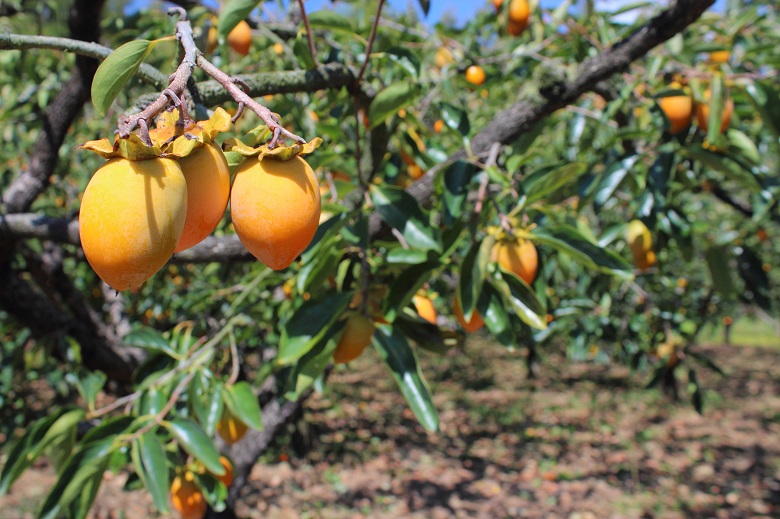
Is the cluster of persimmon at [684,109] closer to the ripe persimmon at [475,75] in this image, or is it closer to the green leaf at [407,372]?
the ripe persimmon at [475,75]

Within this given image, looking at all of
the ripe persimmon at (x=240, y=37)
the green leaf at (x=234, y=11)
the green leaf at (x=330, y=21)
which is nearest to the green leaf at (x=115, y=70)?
the green leaf at (x=234, y=11)

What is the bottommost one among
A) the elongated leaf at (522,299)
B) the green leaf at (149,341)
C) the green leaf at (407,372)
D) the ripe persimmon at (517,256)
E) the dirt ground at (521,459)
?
the dirt ground at (521,459)

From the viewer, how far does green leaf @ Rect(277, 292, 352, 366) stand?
98 cm

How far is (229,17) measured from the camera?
0.78m

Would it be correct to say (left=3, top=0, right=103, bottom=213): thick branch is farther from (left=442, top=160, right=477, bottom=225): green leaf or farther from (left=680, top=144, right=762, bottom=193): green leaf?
(left=680, top=144, right=762, bottom=193): green leaf

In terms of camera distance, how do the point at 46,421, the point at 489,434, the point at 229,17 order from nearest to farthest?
the point at 229,17, the point at 46,421, the point at 489,434

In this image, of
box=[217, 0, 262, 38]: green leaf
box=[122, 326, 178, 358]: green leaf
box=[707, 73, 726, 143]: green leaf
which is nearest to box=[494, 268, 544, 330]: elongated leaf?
box=[217, 0, 262, 38]: green leaf

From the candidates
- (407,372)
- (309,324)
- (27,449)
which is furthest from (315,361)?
(27,449)

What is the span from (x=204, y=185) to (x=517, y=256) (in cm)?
71

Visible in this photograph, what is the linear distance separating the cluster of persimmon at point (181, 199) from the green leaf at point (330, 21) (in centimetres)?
75

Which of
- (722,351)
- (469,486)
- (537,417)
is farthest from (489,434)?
(722,351)

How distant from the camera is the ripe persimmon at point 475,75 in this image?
1.82m

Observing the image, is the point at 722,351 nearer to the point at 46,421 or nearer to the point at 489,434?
the point at 489,434

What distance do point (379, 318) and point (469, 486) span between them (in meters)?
3.64
